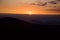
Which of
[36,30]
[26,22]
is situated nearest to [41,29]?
[36,30]

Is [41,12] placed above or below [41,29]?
above

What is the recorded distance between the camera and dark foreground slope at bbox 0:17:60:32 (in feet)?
4.94

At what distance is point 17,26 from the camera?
151 centimetres

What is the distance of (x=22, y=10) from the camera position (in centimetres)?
152

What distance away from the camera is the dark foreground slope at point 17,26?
1506 millimetres

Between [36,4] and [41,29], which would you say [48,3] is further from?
[41,29]

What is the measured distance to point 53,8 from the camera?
153 cm

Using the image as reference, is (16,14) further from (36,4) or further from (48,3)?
(48,3)

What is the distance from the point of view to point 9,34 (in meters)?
1.51

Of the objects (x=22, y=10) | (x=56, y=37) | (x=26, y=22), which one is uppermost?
(x=22, y=10)

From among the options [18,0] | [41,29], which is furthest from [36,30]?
[18,0]

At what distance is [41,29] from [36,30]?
44 millimetres

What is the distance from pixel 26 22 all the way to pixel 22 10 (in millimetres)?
111

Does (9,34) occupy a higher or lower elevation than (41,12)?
lower
